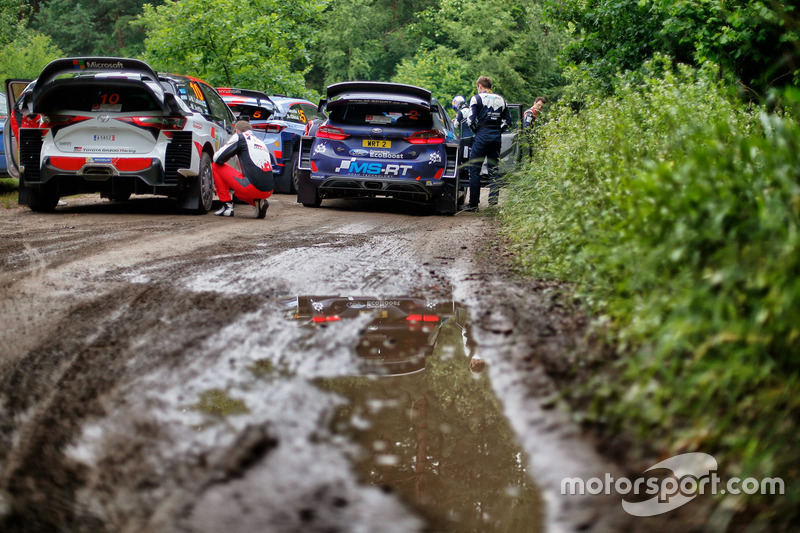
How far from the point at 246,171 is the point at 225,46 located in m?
12.3

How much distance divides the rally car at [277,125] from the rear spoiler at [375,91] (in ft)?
8.52

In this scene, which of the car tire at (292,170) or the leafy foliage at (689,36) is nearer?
the leafy foliage at (689,36)

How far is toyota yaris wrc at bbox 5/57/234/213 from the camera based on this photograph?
9.60 meters

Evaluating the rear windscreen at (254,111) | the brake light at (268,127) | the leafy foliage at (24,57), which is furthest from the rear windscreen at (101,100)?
the leafy foliage at (24,57)

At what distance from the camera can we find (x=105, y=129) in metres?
9.64

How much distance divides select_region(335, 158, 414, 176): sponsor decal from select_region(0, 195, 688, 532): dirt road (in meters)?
4.43

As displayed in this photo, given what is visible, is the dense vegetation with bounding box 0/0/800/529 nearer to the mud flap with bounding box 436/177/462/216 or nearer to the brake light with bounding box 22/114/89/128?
the mud flap with bounding box 436/177/462/216

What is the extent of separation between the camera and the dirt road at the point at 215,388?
2229 millimetres

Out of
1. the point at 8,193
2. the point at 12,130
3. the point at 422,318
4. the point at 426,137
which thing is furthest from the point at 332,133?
the point at 422,318

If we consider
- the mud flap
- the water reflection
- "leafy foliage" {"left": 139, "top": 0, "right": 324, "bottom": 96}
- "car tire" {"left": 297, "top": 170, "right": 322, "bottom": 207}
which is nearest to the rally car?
"car tire" {"left": 297, "top": 170, "right": 322, "bottom": 207}

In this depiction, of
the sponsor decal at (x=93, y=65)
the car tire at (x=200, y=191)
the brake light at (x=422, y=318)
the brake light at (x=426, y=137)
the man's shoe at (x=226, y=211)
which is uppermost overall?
the sponsor decal at (x=93, y=65)

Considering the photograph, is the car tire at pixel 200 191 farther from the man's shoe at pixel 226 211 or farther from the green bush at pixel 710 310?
the green bush at pixel 710 310

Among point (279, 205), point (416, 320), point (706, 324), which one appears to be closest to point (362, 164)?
point (279, 205)

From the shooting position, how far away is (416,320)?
445 centimetres
